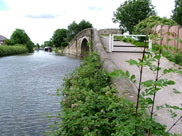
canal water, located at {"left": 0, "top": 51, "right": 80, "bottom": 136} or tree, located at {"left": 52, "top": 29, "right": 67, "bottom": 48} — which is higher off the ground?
tree, located at {"left": 52, "top": 29, "right": 67, "bottom": 48}

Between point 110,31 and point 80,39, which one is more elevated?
A: point 110,31

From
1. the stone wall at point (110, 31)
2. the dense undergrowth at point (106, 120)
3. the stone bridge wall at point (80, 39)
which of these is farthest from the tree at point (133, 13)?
the dense undergrowth at point (106, 120)

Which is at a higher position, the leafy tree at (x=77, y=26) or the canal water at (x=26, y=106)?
the leafy tree at (x=77, y=26)

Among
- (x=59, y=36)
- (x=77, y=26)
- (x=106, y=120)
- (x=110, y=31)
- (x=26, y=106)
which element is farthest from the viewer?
(x=59, y=36)

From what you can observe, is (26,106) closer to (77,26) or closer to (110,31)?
(110,31)

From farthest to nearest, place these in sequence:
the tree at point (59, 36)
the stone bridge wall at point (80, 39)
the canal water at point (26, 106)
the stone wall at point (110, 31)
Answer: the tree at point (59, 36)
the stone wall at point (110, 31)
the stone bridge wall at point (80, 39)
the canal water at point (26, 106)

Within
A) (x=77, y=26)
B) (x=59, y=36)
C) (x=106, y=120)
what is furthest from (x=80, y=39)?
(x=59, y=36)

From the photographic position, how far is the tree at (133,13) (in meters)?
33.7

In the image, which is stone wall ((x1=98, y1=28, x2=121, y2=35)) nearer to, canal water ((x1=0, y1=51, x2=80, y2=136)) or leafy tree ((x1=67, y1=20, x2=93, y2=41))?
leafy tree ((x1=67, y1=20, x2=93, y2=41))

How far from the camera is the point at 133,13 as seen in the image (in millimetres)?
34000

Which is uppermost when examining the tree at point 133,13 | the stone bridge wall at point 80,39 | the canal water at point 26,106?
the tree at point 133,13

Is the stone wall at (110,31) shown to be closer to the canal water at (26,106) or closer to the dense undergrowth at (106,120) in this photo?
the canal water at (26,106)

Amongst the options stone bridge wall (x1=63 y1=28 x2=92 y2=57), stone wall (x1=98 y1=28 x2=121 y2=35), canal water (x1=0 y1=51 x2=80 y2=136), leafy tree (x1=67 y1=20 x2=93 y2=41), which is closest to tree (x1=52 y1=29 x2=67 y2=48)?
leafy tree (x1=67 y1=20 x2=93 y2=41)

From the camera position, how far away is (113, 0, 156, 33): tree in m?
33.7
